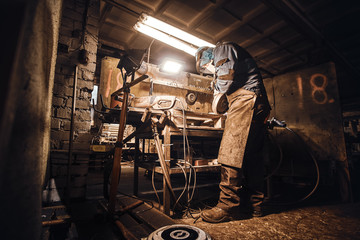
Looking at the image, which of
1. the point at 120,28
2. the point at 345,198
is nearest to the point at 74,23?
the point at 120,28

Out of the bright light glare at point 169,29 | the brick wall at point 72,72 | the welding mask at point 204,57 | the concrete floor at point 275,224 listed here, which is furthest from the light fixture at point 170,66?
the concrete floor at point 275,224

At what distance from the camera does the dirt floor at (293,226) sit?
6.71 ft

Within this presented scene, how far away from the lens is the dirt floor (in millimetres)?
2045

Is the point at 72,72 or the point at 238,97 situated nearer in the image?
the point at 238,97

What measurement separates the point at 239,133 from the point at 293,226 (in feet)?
4.52

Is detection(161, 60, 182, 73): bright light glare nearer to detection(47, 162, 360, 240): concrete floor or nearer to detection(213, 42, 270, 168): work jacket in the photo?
detection(213, 42, 270, 168): work jacket

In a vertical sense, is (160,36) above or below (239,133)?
above

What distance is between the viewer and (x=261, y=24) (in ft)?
15.6

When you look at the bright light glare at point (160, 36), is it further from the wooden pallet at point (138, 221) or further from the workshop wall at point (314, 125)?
the wooden pallet at point (138, 221)

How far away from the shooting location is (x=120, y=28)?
16.8 ft

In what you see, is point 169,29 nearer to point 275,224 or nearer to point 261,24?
point 261,24

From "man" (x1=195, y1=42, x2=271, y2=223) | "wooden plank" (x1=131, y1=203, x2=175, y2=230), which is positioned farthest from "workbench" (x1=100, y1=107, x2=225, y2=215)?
"man" (x1=195, y1=42, x2=271, y2=223)

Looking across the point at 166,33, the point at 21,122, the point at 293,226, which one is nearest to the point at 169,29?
the point at 166,33

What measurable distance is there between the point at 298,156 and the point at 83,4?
19.5 feet
